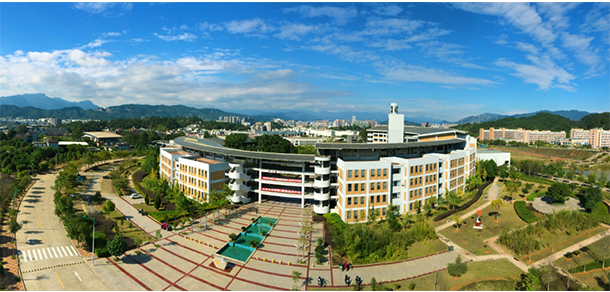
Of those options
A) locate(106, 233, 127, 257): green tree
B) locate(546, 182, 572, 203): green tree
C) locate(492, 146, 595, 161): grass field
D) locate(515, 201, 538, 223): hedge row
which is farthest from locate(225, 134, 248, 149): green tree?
locate(492, 146, 595, 161): grass field

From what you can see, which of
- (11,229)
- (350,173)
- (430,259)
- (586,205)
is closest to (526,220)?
(586,205)

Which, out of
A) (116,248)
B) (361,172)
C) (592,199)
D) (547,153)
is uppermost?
(361,172)

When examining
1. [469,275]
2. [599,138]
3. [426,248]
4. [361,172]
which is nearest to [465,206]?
[426,248]

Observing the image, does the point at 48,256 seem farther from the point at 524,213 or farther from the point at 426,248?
the point at 524,213

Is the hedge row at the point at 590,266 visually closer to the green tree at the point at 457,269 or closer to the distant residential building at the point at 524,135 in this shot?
the green tree at the point at 457,269

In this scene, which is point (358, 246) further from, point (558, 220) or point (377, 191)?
point (558, 220)

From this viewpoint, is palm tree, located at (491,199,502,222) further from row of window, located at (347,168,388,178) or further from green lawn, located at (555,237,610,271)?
row of window, located at (347,168,388,178)

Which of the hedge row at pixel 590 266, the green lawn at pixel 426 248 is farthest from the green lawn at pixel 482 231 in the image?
the hedge row at pixel 590 266
